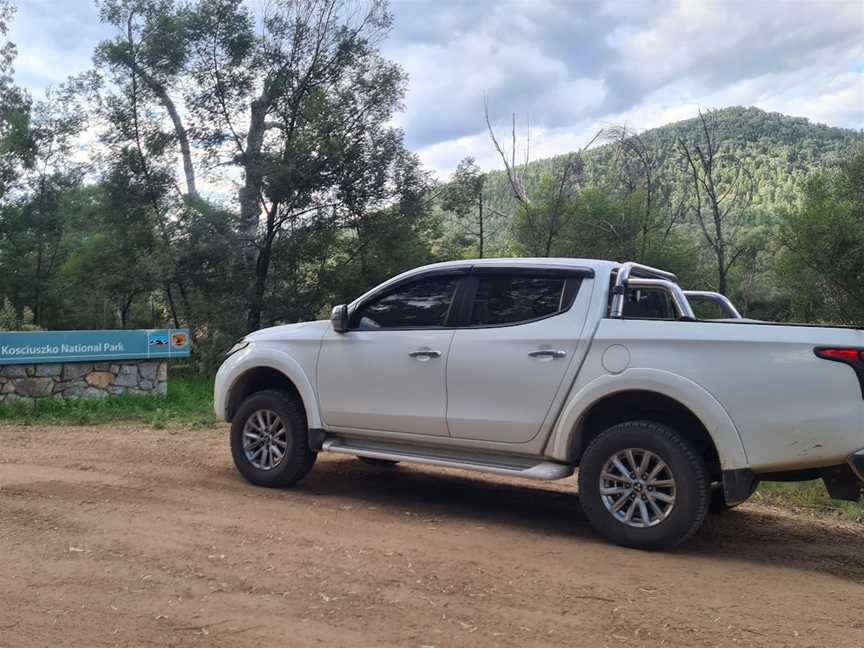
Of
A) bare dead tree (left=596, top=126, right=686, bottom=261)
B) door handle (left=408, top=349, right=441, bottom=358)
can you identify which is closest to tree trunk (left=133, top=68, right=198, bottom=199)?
bare dead tree (left=596, top=126, right=686, bottom=261)

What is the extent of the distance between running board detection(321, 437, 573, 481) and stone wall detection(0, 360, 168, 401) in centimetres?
687

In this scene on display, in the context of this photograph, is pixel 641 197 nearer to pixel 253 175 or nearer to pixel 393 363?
pixel 253 175

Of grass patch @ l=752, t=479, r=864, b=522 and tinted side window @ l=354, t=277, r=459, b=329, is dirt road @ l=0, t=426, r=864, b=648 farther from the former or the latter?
tinted side window @ l=354, t=277, r=459, b=329

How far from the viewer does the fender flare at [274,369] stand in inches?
245

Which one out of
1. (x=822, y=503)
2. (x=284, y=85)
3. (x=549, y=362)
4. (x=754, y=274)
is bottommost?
(x=822, y=503)

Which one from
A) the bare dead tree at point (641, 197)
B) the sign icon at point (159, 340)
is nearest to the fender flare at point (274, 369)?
the sign icon at point (159, 340)

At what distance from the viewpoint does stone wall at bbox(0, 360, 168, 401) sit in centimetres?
1089

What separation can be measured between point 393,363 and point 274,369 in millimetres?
1317

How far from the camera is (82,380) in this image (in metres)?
11.5

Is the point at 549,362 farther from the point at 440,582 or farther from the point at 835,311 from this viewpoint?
the point at 835,311

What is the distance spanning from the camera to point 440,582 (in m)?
4.07

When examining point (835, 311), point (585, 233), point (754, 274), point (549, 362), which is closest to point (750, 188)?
point (754, 274)

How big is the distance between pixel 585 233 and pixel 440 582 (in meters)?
21.6

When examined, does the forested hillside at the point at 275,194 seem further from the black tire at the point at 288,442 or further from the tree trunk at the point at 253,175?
the black tire at the point at 288,442
